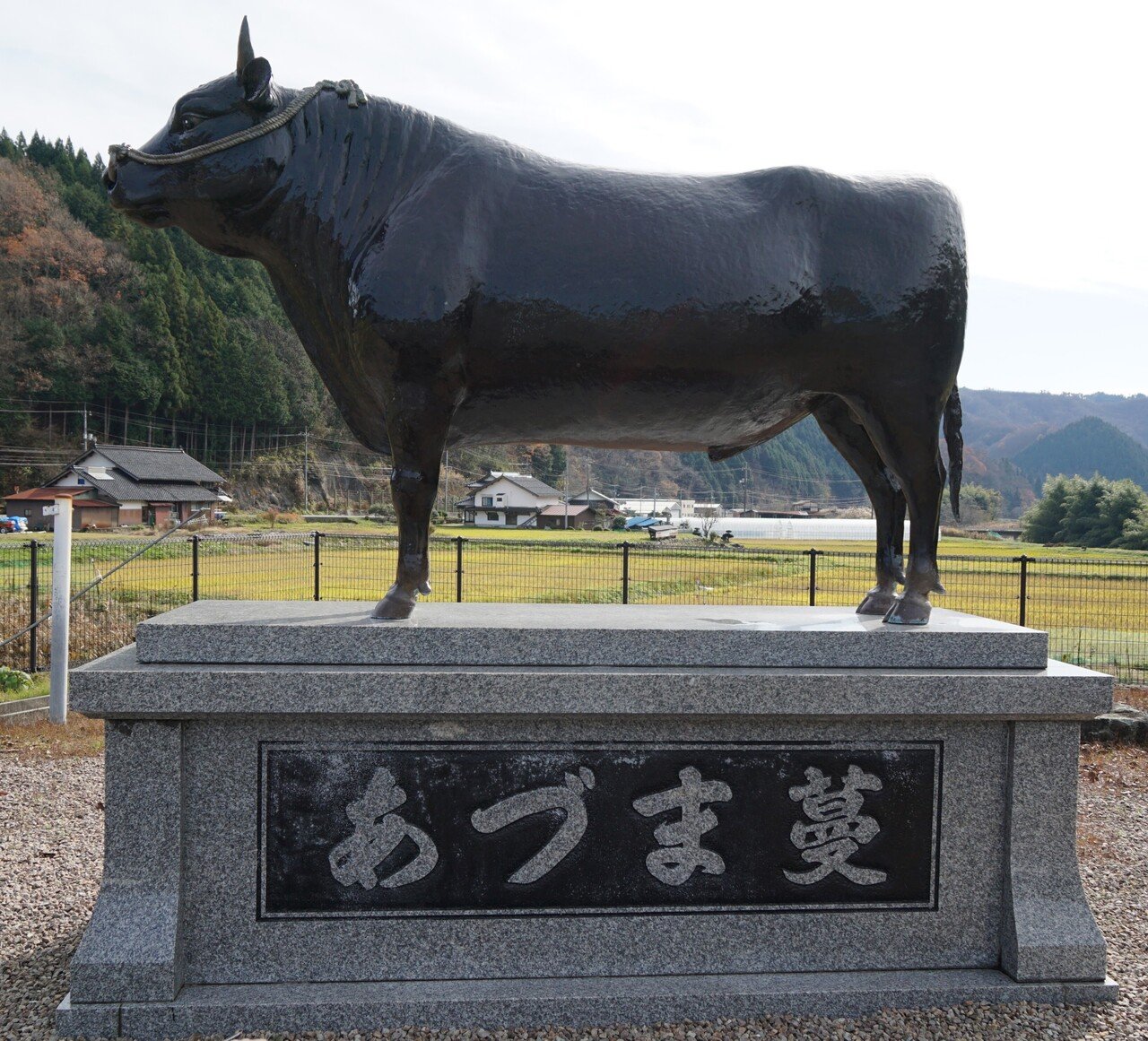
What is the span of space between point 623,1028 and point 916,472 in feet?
8.33

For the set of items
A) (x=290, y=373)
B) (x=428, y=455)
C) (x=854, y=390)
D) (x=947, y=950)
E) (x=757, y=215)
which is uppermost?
(x=290, y=373)

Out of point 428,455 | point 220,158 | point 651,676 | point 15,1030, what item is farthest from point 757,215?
point 15,1030

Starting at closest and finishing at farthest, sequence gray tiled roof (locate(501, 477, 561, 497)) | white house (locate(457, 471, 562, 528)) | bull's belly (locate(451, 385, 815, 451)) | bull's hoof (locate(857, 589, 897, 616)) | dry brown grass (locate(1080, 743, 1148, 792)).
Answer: bull's belly (locate(451, 385, 815, 451)) → bull's hoof (locate(857, 589, 897, 616)) → dry brown grass (locate(1080, 743, 1148, 792)) → gray tiled roof (locate(501, 477, 561, 497)) → white house (locate(457, 471, 562, 528))

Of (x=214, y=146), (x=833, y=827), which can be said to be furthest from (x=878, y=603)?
(x=214, y=146)

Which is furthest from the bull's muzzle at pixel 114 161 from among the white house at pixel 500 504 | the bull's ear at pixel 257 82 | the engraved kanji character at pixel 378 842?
the white house at pixel 500 504

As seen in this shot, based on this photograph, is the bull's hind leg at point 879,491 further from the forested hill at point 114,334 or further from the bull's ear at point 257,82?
the forested hill at point 114,334

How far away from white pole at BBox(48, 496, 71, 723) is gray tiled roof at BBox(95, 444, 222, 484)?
40.7 metres

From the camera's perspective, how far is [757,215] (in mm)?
3869

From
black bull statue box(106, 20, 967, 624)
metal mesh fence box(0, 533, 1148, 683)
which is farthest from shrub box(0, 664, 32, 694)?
black bull statue box(106, 20, 967, 624)

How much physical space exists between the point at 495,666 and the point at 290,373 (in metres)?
68.2

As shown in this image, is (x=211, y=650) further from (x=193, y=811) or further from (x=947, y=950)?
(x=947, y=950)

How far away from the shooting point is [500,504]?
61.4m

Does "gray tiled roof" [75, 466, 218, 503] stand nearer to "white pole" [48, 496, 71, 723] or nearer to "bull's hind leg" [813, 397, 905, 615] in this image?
"white pole" [48, 496, 71, 723]

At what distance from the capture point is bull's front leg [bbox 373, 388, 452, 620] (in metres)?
3.69
